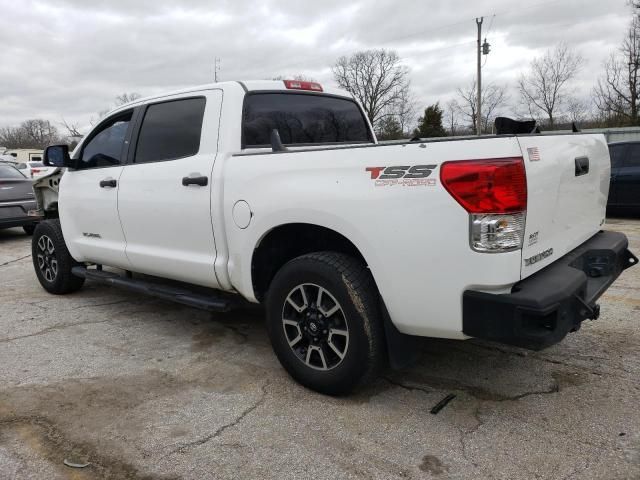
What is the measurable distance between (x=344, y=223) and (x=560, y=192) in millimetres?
1138

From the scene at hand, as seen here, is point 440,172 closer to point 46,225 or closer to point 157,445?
point 157,445

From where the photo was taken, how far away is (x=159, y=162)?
402 cm

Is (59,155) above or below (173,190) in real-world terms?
above

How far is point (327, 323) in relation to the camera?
3.06m

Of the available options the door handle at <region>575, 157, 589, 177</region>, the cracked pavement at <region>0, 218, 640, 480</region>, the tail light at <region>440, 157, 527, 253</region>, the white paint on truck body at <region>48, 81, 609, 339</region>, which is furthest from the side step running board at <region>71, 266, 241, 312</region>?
the door handle at <region>575, 157, 589, 177</region>

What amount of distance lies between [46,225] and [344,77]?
53523 millimetres

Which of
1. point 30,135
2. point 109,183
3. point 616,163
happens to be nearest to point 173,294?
point 109,183

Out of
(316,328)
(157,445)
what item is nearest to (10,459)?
(157,445)

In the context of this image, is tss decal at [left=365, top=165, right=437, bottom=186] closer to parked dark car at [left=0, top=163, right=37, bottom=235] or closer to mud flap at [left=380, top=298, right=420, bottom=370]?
mud flap at [left=380, top=298, right=420, bottom=370]

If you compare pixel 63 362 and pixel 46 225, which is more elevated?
pixel 46 225

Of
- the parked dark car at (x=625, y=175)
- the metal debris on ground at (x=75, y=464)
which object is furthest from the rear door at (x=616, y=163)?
the metal debris on ground at (x=75, y=464)

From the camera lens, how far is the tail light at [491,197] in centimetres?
237

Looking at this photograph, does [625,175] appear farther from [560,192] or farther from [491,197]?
[491,197]

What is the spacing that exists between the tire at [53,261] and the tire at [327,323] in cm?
313
